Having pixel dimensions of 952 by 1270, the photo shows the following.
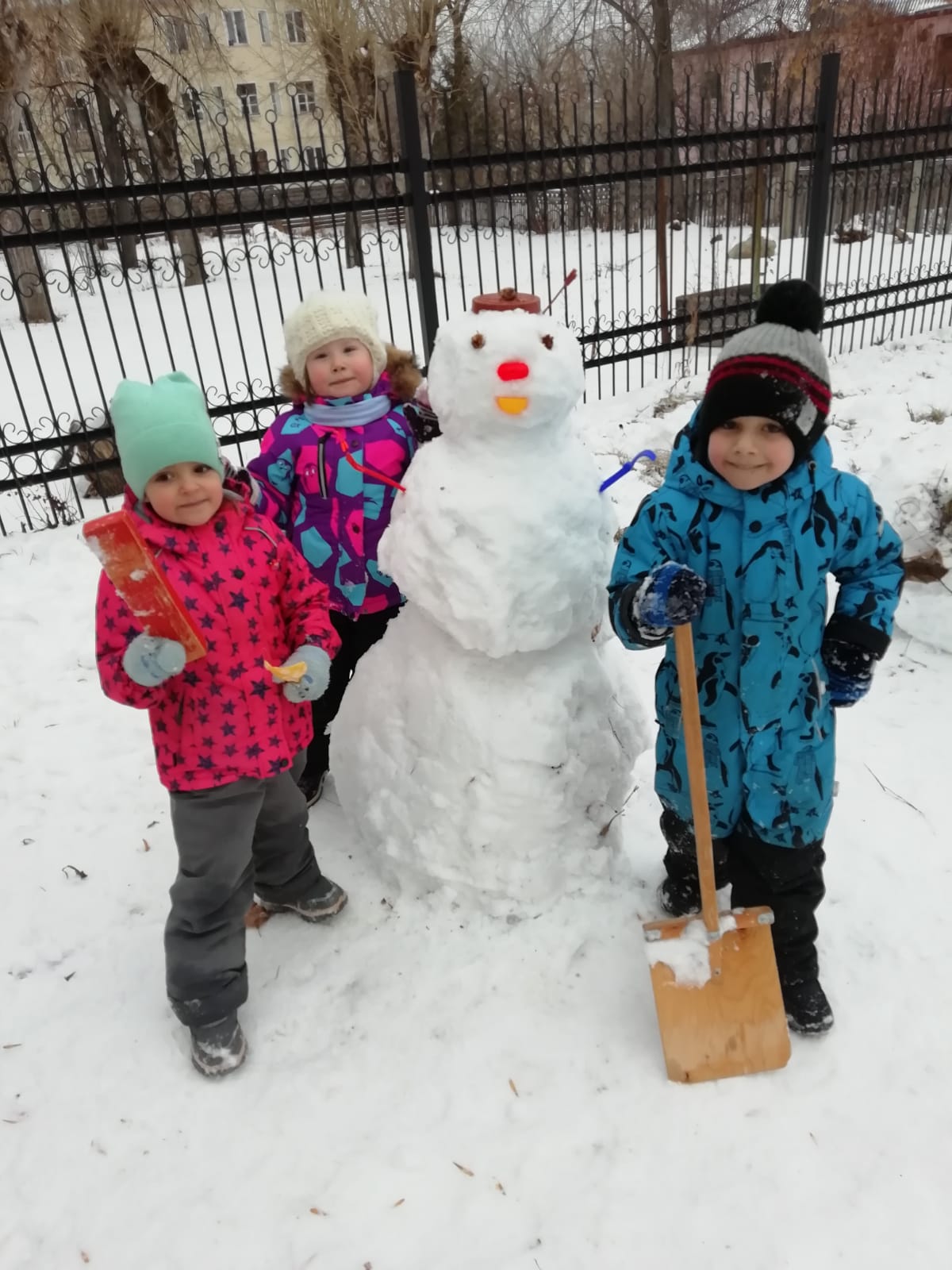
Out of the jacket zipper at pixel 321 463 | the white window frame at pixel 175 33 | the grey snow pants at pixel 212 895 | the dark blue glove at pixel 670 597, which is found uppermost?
the white window frame at pixel 175 33

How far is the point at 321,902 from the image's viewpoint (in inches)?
93.0

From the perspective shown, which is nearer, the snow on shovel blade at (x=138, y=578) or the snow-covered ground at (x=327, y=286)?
the snow on shovel blade at (x=138, y=578)

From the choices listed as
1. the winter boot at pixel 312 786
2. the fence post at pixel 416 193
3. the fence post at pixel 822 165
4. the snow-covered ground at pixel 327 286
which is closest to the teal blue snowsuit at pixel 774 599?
the winter boot at pixel 312 786

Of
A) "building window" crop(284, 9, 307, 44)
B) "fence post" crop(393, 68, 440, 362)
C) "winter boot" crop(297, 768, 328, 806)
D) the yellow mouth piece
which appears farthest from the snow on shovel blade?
"building window" crop(284, 9, 307, 44)

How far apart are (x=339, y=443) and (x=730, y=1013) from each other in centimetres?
175

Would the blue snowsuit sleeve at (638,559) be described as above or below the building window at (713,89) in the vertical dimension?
below

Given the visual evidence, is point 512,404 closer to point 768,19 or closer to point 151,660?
point 151,660

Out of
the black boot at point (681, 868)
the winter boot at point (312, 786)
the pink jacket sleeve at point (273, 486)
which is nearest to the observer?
the black boot at point (681, 868)

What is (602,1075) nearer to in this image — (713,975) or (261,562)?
(713,975)

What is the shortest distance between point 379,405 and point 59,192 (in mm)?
3074

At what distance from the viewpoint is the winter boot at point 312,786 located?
2828 mm

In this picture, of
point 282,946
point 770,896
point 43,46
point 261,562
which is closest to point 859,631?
point 770,896

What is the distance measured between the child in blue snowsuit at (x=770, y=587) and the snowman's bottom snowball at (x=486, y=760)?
12.4 inches

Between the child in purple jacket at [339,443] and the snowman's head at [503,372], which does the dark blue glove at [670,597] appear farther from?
the child in purple jacket at [339,443]
